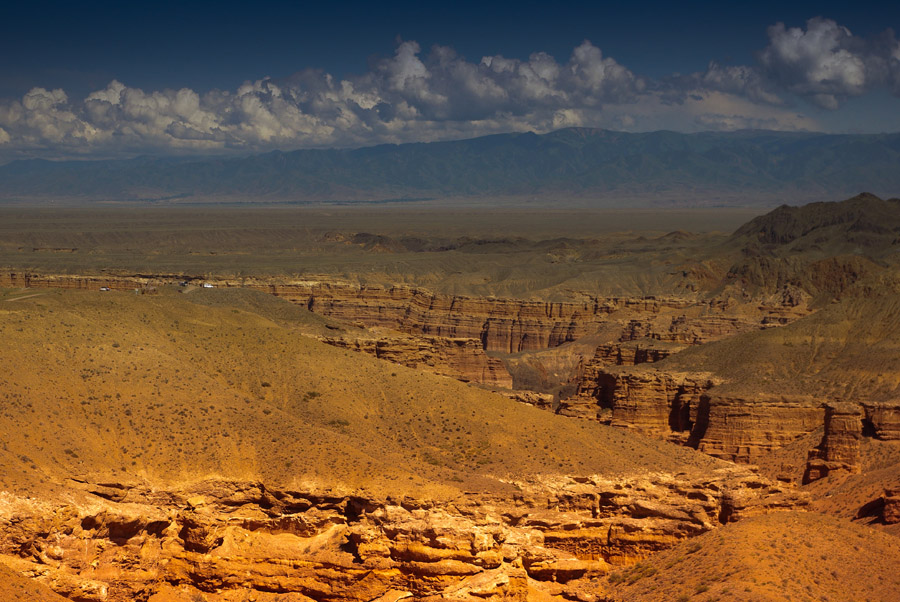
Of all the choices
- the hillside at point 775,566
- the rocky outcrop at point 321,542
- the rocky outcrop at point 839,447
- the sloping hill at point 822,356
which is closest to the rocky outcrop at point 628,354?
the sloping hill at point 822,356

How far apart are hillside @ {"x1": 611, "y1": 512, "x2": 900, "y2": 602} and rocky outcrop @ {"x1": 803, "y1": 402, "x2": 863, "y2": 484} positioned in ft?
42.8

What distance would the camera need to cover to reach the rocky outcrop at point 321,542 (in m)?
28.4

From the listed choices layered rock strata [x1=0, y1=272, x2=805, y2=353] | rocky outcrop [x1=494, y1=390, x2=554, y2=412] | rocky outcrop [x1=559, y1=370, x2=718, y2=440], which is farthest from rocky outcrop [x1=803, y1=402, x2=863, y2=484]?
layered rock strata [x1=0, y1=272, x2=805, y2=353]

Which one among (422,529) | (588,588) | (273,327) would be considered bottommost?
(588,588)

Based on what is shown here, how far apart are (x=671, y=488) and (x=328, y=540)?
1131cm

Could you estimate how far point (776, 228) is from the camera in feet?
582

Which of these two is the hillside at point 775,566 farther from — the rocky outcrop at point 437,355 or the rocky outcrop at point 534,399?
the rocky outcrop at point 437,355

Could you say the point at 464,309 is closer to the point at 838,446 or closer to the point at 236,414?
the point at 838,446

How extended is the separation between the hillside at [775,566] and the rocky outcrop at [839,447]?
13.0 metres

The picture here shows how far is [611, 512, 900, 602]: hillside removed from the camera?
28344 millimetres

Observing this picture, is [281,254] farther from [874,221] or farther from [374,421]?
[374,421]

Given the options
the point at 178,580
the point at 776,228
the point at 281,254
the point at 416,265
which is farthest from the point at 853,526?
the point at 281,254

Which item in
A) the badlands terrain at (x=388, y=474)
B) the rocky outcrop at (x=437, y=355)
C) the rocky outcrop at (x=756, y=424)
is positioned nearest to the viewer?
the badlands terrain at (x=388, y=474)

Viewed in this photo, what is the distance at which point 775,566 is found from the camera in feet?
96.3
